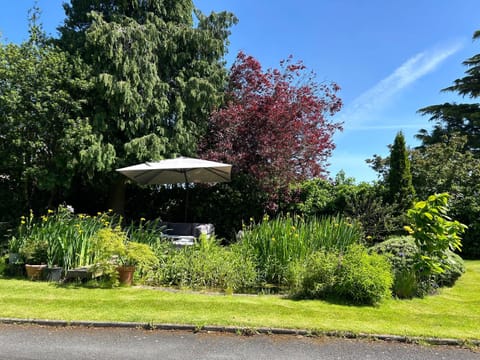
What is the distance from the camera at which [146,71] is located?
33.6ft

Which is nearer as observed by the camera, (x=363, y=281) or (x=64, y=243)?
(x=363, y=281)

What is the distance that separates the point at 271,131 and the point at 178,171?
125 inches

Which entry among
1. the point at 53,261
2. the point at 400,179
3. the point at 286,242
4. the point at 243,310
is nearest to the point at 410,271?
the point at 286,242

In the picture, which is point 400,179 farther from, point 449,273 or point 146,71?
point 146,71

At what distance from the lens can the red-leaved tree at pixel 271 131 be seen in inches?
412

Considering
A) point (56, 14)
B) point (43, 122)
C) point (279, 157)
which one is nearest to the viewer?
point (43, 122)

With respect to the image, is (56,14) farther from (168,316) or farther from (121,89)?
(168,316)

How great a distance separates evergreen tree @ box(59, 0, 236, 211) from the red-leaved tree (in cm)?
89

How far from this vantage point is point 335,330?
3836 mm

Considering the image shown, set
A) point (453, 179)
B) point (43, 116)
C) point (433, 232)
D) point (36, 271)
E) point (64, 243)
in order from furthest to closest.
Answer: point (453, 179), point (43, 116), point (64, 243), point (36, 271), point (433, 232)

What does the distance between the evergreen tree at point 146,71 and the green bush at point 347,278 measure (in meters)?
6.24

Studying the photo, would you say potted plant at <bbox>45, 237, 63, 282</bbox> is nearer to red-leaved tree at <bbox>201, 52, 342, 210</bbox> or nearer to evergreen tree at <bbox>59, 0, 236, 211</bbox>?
evergreen tree at <bbox>59, 0, 236, 211</bbox>

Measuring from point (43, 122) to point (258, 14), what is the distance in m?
7.08

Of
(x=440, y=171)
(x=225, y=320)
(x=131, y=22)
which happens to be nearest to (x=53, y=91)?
(x=131, y=22)
